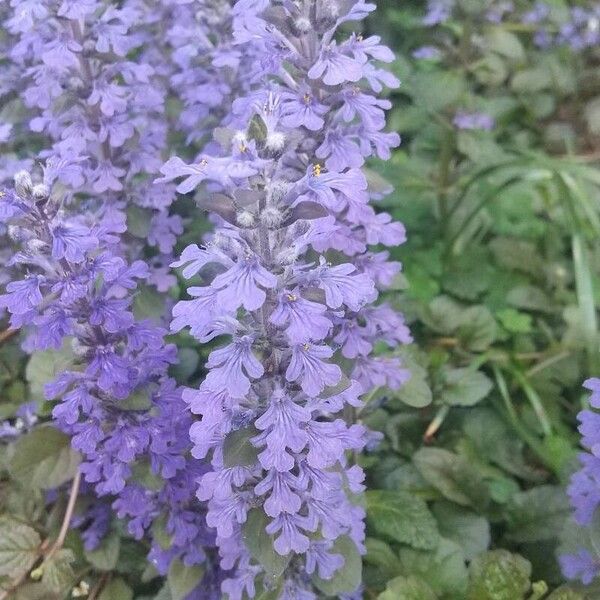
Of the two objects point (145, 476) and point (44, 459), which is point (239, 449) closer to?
point (145, 476)

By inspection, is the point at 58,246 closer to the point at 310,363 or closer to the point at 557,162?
the point at 310,363

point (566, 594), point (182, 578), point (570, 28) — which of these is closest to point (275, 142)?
Answer: point (182, 578)

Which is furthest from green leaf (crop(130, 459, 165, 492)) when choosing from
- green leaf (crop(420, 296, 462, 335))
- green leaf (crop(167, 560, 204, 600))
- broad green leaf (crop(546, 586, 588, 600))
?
green leaf (crop(420, 296, 462, 335))

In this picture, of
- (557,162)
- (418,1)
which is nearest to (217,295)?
(557,162)

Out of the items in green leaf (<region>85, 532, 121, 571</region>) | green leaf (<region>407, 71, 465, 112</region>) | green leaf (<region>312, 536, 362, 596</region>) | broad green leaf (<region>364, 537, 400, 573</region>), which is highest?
green leaf (<region>407, 71, 465, 112</region>)

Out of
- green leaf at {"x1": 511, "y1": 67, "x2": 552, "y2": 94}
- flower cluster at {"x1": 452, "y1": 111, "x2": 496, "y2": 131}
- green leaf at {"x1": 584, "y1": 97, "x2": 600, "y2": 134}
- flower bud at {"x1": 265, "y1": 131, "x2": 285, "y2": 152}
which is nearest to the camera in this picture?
flower bud at {"x1": 265, "y1": 131, "x2": 285, "y2": 152}

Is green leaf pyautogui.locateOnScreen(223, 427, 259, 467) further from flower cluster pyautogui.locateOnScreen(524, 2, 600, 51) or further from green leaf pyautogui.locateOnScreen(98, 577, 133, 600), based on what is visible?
flower cluster pyautogui.locateOnScreen(524, 2, 600, 51)
